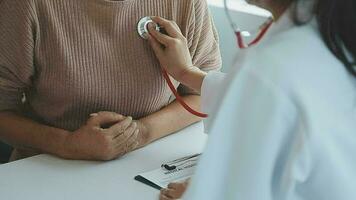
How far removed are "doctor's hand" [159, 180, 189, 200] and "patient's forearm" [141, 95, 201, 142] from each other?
0.30m

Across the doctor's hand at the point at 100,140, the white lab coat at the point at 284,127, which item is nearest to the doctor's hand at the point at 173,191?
the doctor's hand at the point at 100,140

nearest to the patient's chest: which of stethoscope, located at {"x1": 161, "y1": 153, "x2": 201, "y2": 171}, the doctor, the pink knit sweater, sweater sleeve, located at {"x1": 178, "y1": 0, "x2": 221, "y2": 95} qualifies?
the pink knit sweater

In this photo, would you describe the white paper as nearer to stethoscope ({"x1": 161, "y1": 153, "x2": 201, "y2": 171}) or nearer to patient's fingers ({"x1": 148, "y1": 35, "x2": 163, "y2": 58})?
stethoscope ({"x1": 161, "y1": 153, "x2": 201, "y2": 171})

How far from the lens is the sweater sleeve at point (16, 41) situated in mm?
1246

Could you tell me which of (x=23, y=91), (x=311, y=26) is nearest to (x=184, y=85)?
(x=23, y=91)

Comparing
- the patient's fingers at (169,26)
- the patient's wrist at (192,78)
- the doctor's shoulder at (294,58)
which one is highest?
the doctor's shoulder at (294,58)

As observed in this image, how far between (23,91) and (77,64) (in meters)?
0.18

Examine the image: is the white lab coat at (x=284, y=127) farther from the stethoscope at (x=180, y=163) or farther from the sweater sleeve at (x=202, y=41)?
the sweater sleeve at (x=202, y=41)

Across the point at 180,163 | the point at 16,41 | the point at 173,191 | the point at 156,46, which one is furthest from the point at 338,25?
the point at 16,41

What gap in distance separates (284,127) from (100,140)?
0.67 meters

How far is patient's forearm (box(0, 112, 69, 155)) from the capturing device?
4.19 feet

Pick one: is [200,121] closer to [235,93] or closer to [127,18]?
[127,18]

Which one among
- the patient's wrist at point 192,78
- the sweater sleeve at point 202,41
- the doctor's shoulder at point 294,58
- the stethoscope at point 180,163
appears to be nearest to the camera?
the doctor's shoulder at point 294,58

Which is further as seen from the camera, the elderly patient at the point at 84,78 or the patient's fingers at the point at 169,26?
the patient's fingers at the point at 169,26
